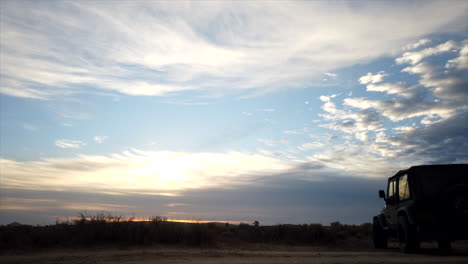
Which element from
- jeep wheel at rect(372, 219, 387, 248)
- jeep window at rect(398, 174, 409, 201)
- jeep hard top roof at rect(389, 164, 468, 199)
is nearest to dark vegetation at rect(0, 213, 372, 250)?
jeep wheel at rect(372, 219, 387, 248)

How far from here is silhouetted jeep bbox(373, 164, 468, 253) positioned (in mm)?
12320

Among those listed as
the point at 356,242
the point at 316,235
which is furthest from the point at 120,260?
the point at 356,242

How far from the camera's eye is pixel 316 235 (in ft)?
67.4

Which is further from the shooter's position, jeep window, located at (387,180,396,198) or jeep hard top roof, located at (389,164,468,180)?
jeep window, located at (387,180,396,198)

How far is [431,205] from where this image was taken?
42.1ft

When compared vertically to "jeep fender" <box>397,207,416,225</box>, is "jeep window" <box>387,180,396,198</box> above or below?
above

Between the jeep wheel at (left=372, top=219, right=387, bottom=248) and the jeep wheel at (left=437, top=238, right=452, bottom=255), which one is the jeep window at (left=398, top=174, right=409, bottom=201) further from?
the jeep wheel at (left=372, top=219, right=387, bottom=248)

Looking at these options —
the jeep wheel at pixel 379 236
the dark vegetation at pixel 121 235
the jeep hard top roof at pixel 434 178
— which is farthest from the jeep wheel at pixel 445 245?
the dark vegetation at pixel 121 235

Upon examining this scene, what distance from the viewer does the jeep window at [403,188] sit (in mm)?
13954

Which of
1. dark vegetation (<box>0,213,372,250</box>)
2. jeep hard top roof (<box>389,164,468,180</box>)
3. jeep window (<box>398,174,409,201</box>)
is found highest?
jeep hard top roof (<box>389,164,468,180</box>)

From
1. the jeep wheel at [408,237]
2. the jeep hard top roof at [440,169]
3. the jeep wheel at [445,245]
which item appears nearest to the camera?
the jeep wheel at [445,245]

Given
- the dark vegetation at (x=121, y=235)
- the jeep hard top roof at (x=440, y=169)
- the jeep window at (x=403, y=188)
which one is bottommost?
the dark vegetation at (x=121, y=235)

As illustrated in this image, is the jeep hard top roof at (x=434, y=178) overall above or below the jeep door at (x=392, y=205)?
above

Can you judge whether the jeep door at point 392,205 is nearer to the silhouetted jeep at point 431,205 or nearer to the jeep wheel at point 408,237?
the silhouetted jeep at point 431,205
